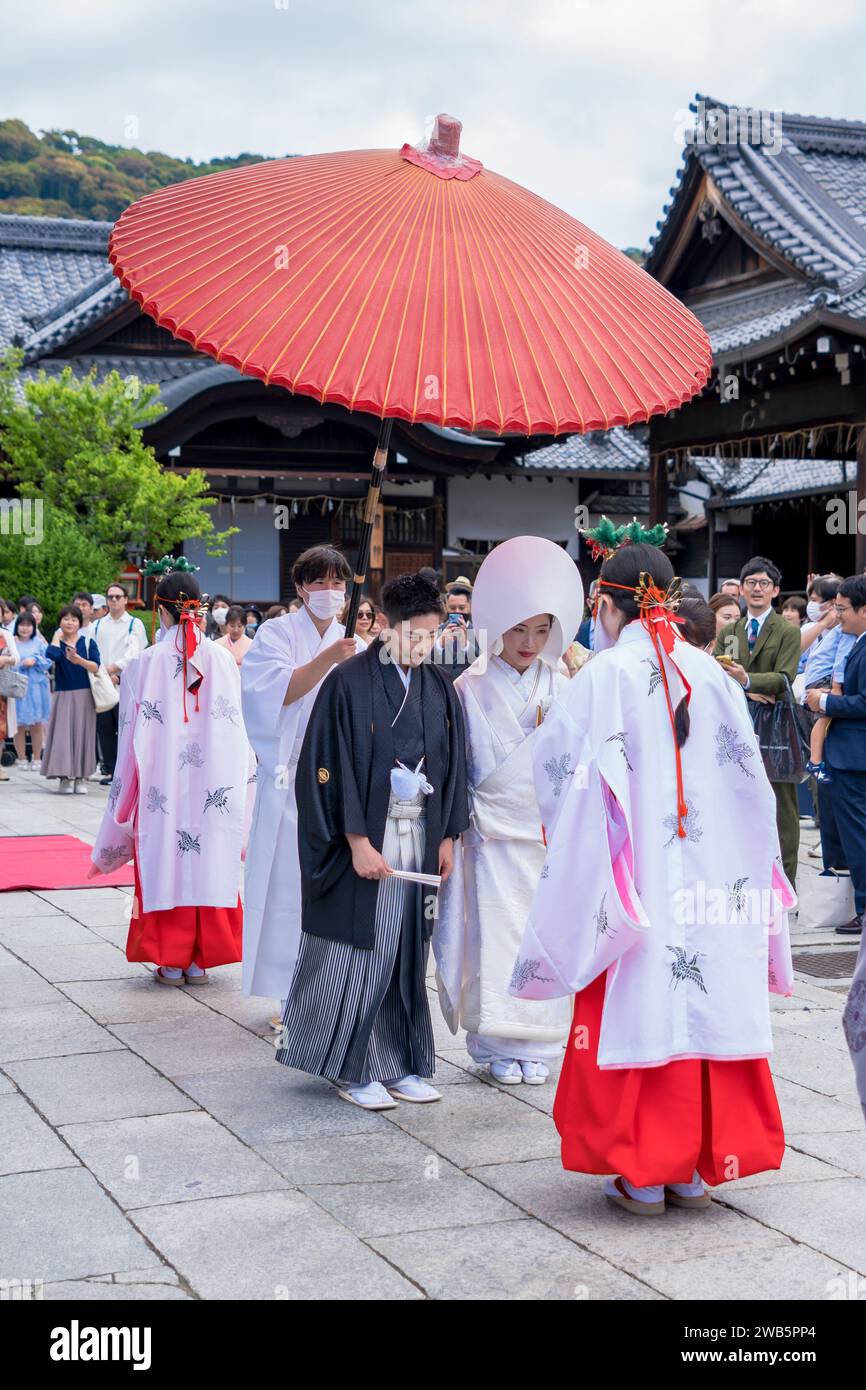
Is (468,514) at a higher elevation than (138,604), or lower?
higher

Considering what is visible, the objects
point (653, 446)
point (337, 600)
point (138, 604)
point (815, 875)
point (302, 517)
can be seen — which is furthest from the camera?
point (302, 517)

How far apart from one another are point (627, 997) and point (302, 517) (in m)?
18.6

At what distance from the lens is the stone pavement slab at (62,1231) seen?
3314 millimetres

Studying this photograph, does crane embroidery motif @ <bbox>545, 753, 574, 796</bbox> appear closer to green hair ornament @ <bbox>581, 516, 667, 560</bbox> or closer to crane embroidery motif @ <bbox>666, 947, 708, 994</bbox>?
crane embroidery motif @ <bbox>666, 947, 708, 994</bbox>

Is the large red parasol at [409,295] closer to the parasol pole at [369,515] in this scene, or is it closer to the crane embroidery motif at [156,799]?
the parasol pole at [369,515]

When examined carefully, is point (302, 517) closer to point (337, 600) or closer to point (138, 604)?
point (138, 604)

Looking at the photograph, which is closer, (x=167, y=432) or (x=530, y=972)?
(x=530, y=972)

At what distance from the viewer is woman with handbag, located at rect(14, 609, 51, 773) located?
49.0 ft

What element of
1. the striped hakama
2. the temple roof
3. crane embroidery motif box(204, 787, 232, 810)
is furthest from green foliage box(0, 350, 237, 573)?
the striped hakama

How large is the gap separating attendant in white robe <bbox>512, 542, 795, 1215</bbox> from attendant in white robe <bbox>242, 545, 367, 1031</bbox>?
144cm

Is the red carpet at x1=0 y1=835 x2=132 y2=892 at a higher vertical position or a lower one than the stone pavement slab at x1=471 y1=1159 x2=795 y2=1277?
higher

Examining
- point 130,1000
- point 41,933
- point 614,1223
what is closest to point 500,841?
point 614,1223

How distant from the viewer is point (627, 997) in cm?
373
